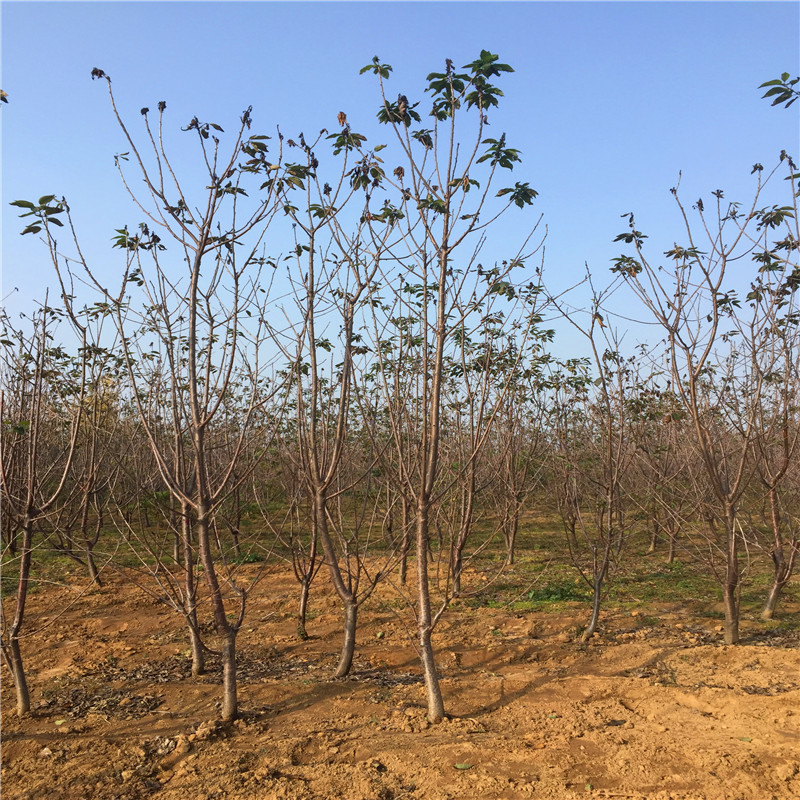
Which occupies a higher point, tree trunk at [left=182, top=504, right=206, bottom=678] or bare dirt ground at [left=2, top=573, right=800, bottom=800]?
tree trunk at [left=182, top=504, right=206, bottom=678]

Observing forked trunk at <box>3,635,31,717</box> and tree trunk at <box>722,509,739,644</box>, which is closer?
forked trunk at <box>3,635,31,717</box>

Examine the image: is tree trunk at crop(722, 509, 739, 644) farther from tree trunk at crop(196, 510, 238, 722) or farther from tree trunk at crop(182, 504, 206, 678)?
tree trunk at crop(182, 504, 206, 678)

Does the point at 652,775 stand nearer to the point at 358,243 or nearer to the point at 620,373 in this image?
the point at 620,373

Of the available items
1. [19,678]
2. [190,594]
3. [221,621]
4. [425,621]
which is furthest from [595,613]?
[19,678]

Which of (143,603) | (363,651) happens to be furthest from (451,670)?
(143,603)

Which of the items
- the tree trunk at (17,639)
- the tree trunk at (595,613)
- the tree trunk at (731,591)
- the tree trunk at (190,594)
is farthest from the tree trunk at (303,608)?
the tree trunk at (731,591)

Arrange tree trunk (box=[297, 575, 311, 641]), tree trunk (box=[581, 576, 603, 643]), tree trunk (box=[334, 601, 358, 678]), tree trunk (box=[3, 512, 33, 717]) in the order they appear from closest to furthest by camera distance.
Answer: tree trunk (box=[3, 512, 33, 717]) → tree trunk (box=[334, 601, 358, 678]) → tree trunk (box=[581, 576, 603, 643]) → tree trunk (box=[297, 575, 311, 641])

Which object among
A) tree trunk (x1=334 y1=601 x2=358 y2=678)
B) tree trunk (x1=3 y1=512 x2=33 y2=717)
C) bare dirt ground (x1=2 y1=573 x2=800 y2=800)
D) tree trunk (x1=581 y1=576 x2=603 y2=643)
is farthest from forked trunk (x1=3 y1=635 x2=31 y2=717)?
tree trunk (x1=581 y1=576 x2=603 y2=643)

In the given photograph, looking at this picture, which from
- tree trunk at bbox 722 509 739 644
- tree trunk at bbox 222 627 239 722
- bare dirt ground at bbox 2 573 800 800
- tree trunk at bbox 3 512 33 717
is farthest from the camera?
tree trunk at bbox 722 509 739 644

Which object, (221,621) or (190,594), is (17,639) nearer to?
(190,594)

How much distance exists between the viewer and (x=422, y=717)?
434cm

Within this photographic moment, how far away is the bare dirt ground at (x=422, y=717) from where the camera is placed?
3.46 m

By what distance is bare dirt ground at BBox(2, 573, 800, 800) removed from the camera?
3.46m

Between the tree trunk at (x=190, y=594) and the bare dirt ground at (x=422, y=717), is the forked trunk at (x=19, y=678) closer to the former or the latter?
the bare dirt ground at (x=422, y=717)
